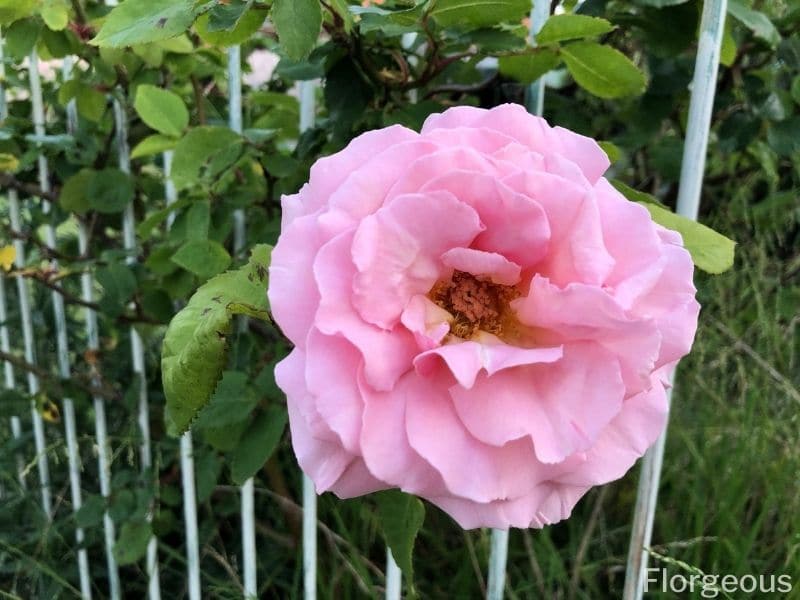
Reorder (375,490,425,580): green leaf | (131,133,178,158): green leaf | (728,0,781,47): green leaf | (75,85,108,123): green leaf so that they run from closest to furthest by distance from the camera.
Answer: (375,490,425,580): green leaf → (728,0,781,47): green leaf → (131,133,178,158): green leaf → (75,85,108,123): green leaf

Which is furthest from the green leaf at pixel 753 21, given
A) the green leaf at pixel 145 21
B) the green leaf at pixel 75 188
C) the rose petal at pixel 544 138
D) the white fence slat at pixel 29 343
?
the white fence slat at pixel 29 343

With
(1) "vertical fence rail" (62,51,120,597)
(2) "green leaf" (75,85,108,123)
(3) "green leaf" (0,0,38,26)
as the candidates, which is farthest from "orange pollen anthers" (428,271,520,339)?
(1) "vertical fence rail" (62,51,120,597)

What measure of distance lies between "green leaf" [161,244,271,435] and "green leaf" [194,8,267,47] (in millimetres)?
265

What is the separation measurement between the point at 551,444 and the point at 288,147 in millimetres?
926

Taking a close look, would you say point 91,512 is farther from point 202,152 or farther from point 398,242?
point 398,242

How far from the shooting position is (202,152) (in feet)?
3.19

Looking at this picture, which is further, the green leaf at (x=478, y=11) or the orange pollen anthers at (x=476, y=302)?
the green leaf at (x=478, y=11)

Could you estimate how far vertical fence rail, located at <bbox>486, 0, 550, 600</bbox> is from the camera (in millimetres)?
860

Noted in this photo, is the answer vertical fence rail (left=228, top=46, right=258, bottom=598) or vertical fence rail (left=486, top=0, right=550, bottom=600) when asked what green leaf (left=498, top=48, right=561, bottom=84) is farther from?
vertical fence rail (left=228, top=46, right=258, bottom=598)

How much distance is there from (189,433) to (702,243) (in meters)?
0.93

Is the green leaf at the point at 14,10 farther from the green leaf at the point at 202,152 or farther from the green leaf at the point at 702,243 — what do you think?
the green leaf at the point at 702,243

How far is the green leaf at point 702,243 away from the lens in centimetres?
69

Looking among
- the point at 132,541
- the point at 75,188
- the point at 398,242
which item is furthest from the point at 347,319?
the point at 132,541

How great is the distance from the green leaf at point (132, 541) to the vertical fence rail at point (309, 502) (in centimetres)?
39
